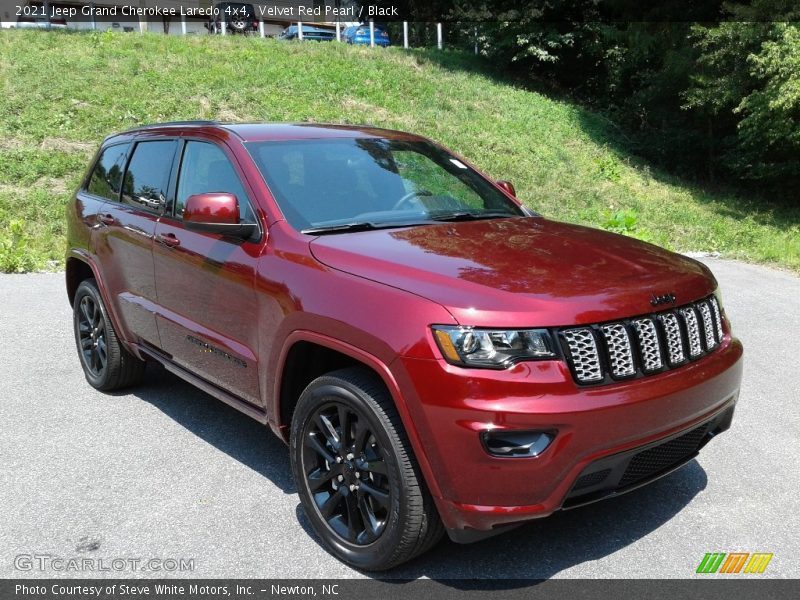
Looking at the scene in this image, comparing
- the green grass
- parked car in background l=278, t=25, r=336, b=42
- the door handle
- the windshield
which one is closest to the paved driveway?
the door handle

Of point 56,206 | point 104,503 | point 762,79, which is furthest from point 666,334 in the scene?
point 762,79

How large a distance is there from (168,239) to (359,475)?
1.92 m

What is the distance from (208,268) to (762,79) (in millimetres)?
15913

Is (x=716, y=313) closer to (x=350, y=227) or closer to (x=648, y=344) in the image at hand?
(x=648, y=344)

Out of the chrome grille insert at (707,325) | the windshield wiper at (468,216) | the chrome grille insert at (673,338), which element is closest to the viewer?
the chrome grille insert at (673,338)

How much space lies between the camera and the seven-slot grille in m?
2.76

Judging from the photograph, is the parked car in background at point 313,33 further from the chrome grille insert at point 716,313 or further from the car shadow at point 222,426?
the chrome grille insert at point 716,313

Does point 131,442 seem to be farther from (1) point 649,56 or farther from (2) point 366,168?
(1) point 649,56

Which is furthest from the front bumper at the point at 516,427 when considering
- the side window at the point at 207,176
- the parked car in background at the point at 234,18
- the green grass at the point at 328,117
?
the parked car in background at the point at 234,18

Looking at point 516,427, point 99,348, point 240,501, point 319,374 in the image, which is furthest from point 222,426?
point 516,427

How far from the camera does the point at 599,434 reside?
2.71 metres

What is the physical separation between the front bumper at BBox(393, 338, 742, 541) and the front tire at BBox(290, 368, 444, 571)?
0.12m

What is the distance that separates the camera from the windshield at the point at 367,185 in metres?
3.75
